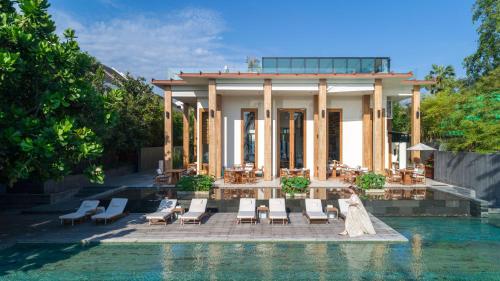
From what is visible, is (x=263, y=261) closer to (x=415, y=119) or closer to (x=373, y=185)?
(x=373, y=185)

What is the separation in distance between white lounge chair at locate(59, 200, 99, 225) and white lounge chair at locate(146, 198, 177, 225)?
2015 mm

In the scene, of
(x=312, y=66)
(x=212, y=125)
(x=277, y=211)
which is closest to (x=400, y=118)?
(x=312, y=66)

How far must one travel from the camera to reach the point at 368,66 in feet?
57.3

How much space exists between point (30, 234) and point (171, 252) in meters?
4.41

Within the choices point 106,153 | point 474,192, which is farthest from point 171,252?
point 106,153

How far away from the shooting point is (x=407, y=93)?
63.4 feet

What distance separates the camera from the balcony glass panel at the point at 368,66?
57.2ft

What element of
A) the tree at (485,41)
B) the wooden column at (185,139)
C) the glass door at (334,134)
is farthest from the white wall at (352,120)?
the tree at (485,41)

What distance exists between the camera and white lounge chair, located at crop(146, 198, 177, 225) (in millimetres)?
10547

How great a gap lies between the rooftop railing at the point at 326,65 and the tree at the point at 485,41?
1503 centimetres

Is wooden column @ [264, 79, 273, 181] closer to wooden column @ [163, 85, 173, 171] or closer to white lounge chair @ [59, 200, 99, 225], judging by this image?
wooden column @ [163, 85, 173, 171]

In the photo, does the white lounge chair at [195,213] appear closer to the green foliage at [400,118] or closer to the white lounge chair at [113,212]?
the white lounge chair at [113,212]

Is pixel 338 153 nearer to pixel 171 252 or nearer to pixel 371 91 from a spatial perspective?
pixel 371 91

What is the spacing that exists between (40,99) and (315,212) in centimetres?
804
